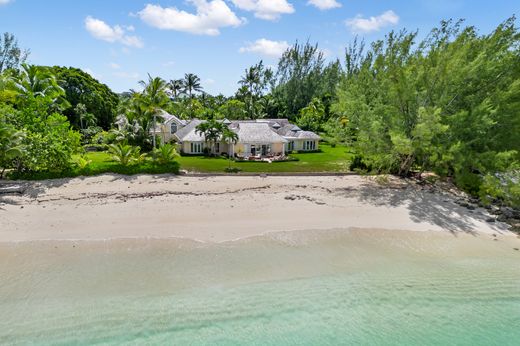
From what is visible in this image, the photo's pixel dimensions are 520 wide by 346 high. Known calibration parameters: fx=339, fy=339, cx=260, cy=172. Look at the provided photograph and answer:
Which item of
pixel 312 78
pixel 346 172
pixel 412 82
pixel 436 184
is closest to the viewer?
pixel 412 82

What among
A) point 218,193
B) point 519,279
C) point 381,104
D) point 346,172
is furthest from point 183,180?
point 519,279

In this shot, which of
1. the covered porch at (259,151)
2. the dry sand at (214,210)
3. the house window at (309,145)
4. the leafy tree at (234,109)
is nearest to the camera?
the dry sand at (214,210)

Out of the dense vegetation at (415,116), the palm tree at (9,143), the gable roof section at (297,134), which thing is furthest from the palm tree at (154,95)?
the gable roof section at (297,134)

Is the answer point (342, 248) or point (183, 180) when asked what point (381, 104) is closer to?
point (342, 248)

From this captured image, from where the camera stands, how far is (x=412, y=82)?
2317cm

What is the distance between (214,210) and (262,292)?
8.14 m

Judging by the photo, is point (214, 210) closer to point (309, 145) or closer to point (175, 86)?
point (309, 145)

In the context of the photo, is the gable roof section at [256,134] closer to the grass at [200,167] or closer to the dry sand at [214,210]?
the grass at [200,167]

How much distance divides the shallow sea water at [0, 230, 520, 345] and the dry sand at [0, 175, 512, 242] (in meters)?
1.36

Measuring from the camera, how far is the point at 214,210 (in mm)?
19234

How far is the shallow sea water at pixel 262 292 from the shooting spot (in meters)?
9.89

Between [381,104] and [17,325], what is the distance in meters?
23.4

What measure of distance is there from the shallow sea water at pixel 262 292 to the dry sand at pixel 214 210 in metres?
1.36

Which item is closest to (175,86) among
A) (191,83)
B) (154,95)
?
(191,83)
